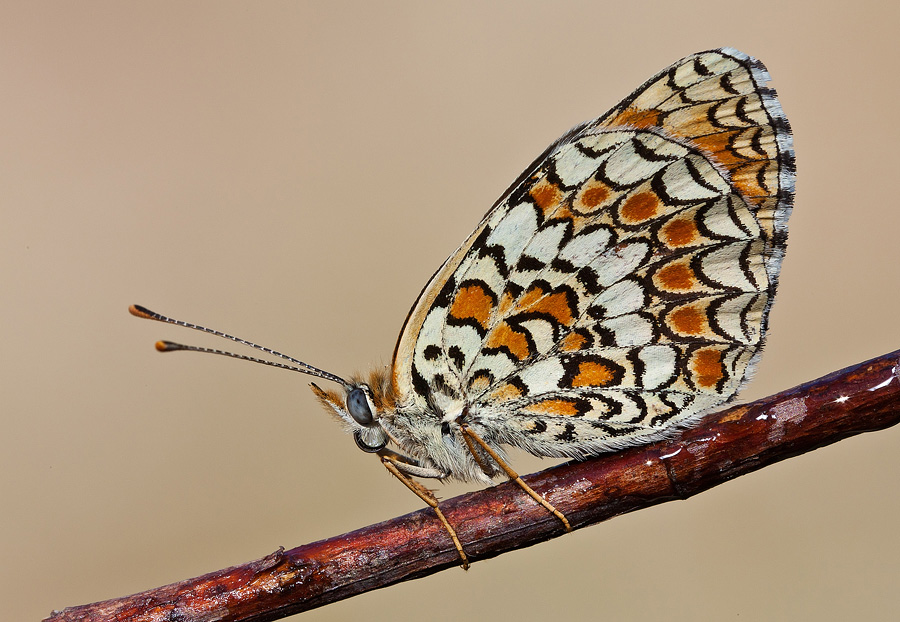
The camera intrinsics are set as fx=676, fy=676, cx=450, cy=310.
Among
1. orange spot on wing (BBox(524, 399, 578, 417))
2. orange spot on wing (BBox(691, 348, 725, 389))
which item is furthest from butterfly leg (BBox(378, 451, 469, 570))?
orange spot on wing (BBox(691, 348, 725, 389))

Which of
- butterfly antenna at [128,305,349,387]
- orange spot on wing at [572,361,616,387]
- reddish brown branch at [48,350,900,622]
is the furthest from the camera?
orange spot on wing at [572,361,616,387]

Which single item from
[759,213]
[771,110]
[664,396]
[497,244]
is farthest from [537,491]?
[771,110]

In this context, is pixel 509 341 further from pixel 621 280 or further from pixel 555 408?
pixel 621 280

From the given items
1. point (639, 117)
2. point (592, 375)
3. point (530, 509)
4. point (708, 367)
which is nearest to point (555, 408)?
point (592, 375)

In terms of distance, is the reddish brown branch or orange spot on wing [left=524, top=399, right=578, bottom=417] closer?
the reddish brown branch

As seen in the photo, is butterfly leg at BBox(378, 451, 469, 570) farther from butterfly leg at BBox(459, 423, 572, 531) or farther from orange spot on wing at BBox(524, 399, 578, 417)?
orange spot on wing at BBox(524, 399, 578, 417)

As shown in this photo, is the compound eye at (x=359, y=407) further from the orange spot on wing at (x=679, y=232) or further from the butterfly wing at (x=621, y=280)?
the orange spot on wing at (x=679, y=232)

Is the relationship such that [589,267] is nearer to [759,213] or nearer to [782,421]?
[759,213]
